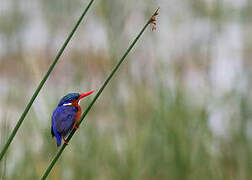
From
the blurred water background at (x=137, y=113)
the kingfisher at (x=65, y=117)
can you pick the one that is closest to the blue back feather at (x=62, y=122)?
the kingfisher at (x=65, y=117)

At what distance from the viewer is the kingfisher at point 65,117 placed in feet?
1.91

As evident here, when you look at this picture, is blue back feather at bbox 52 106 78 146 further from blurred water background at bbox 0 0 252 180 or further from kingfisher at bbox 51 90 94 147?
blurred water background at bbox 0 0 252 180

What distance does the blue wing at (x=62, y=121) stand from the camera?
58cm

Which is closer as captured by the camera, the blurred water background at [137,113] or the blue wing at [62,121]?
the blue wing at [62,121]

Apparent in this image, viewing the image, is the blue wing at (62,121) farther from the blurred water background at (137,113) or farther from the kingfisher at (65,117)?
the blurred water background at (137,113)

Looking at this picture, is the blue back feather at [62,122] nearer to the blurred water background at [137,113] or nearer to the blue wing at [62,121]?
the blue wing at [62,121]

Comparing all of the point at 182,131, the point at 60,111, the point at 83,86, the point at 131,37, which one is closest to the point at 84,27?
the point at 131,37

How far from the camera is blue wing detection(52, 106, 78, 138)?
1.91 ft

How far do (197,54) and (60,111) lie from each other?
139cm

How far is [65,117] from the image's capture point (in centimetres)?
60

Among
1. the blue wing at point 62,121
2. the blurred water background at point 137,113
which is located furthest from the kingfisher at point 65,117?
the blurred water background at point 137,113

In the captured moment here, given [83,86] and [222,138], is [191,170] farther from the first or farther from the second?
[222,138]

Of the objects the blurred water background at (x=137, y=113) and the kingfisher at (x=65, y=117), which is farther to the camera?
the blurred water background at (x=137, y=113)

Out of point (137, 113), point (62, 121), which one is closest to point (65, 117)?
point (62, 121)
